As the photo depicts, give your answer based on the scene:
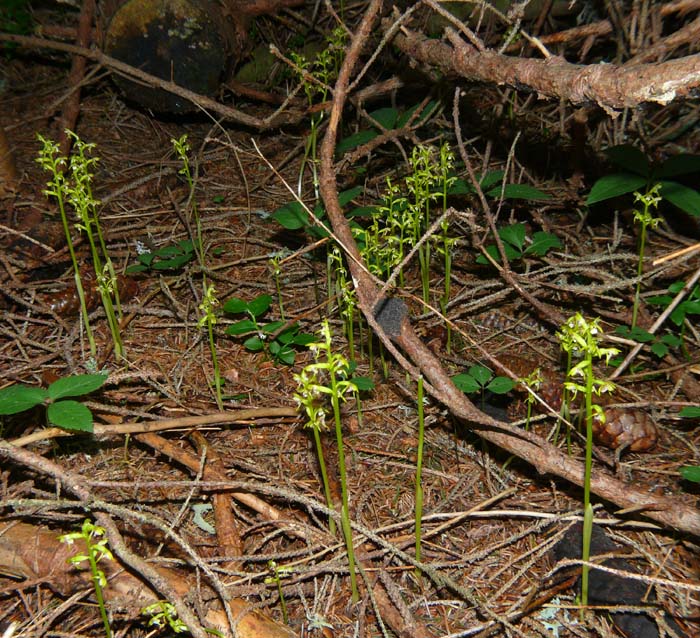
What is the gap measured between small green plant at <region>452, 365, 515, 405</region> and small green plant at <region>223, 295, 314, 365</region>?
674mm

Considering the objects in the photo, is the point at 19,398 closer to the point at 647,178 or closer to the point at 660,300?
the point at 660,300

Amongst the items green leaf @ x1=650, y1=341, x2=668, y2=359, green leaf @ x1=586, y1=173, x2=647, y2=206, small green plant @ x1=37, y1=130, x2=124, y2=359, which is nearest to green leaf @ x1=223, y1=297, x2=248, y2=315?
small green plant @ x1=37, y1=130, x2=124, y2=359

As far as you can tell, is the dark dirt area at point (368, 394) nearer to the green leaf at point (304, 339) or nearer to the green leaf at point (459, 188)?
the green leaf at point (304, 339)

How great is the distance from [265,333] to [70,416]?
0.97 meters

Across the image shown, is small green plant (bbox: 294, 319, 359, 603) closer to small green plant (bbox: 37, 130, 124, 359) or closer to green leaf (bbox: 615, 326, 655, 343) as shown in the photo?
small green plant (bbox: 37, 130, 124, 359)

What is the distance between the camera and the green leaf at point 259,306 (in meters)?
2.90

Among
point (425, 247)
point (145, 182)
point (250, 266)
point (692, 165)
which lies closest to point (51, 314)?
point (250, 266)

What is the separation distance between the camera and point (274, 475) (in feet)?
7.58

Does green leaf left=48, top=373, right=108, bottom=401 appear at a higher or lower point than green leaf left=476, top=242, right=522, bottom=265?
higher

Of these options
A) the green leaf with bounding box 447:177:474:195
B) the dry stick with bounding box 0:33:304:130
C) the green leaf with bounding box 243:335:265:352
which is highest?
the dry stick with bounding box 0:33:304:130

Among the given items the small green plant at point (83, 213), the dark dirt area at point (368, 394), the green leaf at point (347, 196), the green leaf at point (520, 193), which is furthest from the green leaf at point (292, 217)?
the green leaf at point (520, 193)

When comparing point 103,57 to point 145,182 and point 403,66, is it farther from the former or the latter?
point 403,66

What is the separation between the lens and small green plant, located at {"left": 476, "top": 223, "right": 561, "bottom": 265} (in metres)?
3.17

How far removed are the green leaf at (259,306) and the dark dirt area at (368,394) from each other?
16 millimetres
